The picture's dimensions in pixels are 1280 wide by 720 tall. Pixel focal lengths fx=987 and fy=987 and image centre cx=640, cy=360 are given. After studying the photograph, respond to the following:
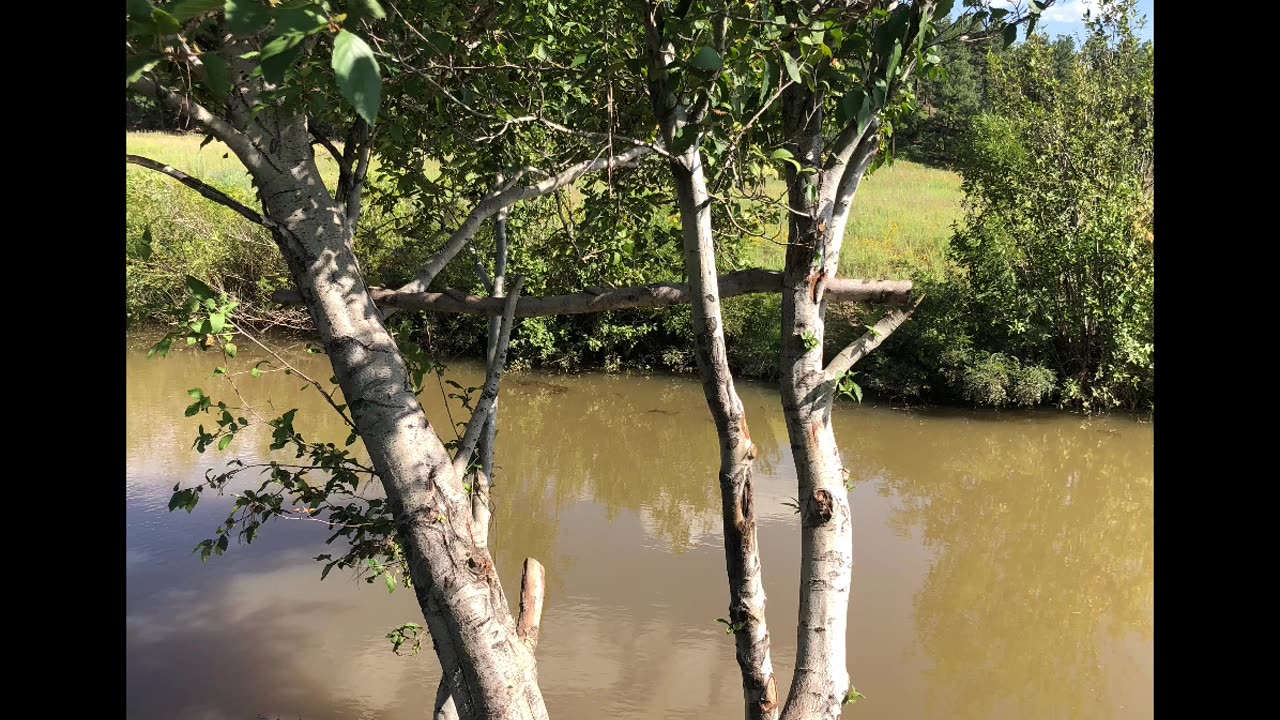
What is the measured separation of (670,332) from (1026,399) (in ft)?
15.2

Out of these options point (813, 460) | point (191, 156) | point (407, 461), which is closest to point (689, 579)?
point (813, 460)

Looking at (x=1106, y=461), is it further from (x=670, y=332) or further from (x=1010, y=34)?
(x=1010, y=34)

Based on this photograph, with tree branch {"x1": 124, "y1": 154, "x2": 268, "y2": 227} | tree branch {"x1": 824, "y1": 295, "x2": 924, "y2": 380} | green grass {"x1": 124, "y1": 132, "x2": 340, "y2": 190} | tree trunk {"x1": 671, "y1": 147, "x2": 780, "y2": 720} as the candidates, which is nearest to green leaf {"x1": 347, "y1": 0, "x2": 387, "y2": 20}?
tree branch {"x1": 124, "y1": 154, "x2": 268, "y2": 227}

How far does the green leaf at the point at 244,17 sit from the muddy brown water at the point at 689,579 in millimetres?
5356

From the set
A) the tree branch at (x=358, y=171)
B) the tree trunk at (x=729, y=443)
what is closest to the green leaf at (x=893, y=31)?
the tree trunk at (x=729, y=443)

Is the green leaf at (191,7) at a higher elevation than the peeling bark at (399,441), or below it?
higher

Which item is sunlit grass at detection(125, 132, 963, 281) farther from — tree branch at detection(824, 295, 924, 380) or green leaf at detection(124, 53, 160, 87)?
green leaf at detection(124, 53, 160, 87)

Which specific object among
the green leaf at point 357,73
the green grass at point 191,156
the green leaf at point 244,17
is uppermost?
the green grass at point 191,156

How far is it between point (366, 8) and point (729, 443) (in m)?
1.77

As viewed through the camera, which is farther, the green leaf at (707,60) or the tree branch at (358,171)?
the tree branch at (358,171)

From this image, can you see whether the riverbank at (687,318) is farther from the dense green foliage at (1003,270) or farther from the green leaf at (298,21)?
the green leaf at (298,21)

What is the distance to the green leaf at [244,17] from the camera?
837 mm

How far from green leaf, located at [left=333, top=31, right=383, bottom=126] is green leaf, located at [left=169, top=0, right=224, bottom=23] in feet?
0.60
